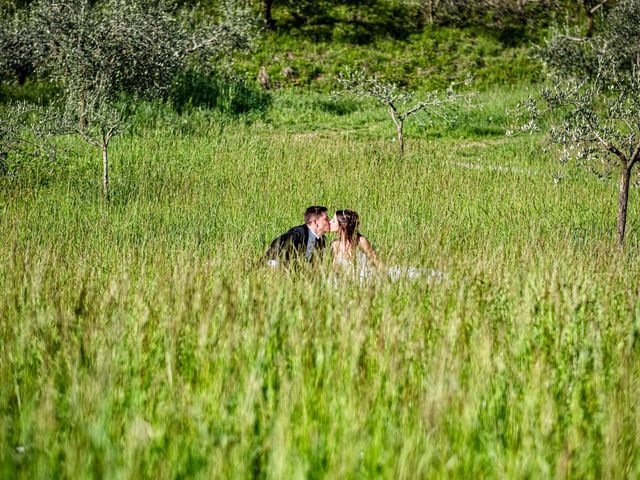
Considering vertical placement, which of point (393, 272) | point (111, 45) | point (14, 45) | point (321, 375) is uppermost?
point (111, 45)

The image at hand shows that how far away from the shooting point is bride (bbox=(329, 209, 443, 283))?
525 cm

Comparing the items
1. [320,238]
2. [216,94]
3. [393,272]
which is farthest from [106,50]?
[393,272]

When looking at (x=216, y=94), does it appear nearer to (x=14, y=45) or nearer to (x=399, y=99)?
(x=399, y=99)

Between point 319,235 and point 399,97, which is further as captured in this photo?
point 399,97

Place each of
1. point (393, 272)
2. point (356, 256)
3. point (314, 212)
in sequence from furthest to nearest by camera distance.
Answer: point (314, 212), point (356, 256), point (393, 272)

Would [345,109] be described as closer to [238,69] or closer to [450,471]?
[238,69]

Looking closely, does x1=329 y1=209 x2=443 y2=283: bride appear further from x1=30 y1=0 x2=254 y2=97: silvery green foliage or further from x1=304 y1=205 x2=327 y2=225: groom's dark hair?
x1=30 y1=0 x2=254 y2=97: silvery green foliage

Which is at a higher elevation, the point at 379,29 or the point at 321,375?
the point at 379,29

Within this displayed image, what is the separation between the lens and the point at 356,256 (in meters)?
5.62

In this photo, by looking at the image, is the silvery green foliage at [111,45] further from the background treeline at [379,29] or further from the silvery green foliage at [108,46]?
the background treeline at [379,29]

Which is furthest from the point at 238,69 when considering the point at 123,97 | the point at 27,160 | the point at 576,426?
the point at 576,426

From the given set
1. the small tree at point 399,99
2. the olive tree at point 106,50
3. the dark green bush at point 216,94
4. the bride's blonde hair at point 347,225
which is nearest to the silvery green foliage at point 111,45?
the olive tree at point 106,50

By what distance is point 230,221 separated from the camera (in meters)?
10.6

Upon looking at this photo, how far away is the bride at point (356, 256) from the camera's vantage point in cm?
525
